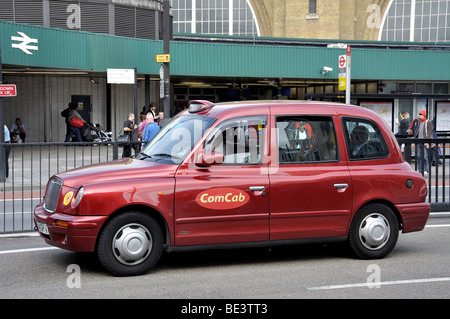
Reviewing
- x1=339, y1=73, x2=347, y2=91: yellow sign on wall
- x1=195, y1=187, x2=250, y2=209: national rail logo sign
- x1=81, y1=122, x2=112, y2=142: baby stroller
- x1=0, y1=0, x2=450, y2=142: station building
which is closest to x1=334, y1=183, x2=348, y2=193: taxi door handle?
x1=195, y1=187, x2=250, y2=209: national rail logo sign

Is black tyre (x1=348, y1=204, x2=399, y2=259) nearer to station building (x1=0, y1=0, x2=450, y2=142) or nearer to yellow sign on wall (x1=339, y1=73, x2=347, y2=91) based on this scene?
yellow sign on wall (x1=339, y1=73, x2=347, y2=91)

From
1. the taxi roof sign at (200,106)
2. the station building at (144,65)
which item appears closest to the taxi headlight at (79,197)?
the taxi roof sign at (200,106)

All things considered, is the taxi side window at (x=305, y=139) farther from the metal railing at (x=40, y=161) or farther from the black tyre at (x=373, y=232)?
the metal railing at (x=40, y=161)

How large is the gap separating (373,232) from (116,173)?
3.00m

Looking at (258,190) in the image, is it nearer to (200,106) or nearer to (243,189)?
(243,189)

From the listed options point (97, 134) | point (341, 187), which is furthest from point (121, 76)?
point (341, 187)

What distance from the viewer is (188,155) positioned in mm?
6359

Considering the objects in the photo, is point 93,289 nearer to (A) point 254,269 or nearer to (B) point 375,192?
(A) point 254,269

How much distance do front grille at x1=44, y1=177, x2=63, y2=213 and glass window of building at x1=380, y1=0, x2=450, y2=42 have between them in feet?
171

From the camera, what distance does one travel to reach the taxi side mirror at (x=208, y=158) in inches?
247

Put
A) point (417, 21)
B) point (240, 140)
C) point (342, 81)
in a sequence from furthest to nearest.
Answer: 1. point (417, 21)
2. point (342, 81)
3. point (240, 140)

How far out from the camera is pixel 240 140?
6559 millimetres

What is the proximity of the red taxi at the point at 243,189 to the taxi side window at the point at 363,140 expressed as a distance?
1 cm

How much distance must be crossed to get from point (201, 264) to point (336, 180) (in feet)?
5.86
